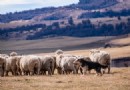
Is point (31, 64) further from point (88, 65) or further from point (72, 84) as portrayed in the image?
point (72, 84)

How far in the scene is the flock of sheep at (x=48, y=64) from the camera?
1136 inches

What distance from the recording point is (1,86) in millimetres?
21766

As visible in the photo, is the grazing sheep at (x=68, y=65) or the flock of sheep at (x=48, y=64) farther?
the grazing sheep at (x=68, y=65)

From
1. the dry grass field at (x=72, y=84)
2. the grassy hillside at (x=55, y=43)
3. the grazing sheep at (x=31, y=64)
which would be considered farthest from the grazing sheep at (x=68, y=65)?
the grassy hillside at (x=55, y=43)

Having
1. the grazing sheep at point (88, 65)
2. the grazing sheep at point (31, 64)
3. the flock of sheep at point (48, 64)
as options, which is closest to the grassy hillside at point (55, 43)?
the flock of sheep at point (48, 64)

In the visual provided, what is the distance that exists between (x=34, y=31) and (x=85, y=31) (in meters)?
25.1

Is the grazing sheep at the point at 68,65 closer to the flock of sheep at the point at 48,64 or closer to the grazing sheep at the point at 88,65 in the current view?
the flock of sheep at the point at 48,64

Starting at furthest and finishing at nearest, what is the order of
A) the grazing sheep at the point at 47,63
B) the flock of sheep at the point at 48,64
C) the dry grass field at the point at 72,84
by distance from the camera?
the grazing sheep at the point at 47,63
the flock of sheep at the point at 48,64
the dry grass field at the point at 72,84

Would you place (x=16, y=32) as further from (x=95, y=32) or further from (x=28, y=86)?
(x=28, y=86)

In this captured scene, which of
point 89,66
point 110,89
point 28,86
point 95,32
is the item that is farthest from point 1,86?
point 95,32

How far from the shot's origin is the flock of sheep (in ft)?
94.7

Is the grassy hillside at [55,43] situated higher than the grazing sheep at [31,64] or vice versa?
the grazing sheep at [31,64]

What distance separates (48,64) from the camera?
3052cm

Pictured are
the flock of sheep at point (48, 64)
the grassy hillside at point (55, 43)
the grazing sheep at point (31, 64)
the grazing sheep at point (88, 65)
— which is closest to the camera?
the grazing sheep at point (88, 65)
